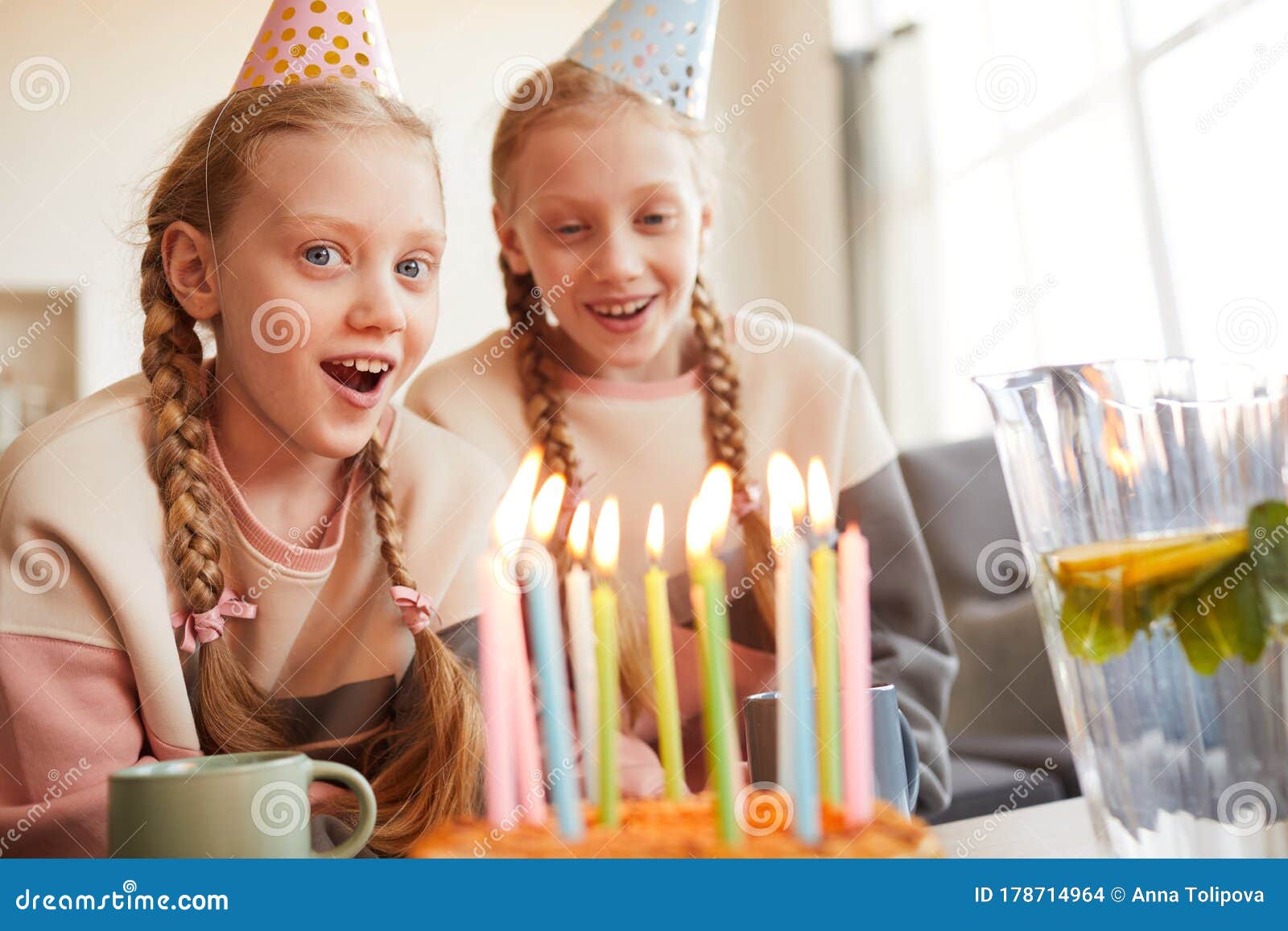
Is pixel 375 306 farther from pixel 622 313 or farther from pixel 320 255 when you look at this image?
pixel 622 313

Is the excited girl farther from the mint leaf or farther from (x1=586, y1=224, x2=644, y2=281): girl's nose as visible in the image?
the mint leaf

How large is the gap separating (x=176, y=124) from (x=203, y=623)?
416mm

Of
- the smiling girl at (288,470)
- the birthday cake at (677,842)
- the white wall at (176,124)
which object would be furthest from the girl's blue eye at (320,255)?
the birthday cake at (677,842)

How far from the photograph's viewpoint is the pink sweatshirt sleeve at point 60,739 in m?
0.81

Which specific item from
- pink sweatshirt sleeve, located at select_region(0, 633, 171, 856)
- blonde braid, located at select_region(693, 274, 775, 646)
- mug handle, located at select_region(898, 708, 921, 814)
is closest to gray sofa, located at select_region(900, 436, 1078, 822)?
blonde braid, located at select_region(693, 274, 775, 646)

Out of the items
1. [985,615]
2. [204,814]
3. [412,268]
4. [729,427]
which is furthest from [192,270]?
[985,615]

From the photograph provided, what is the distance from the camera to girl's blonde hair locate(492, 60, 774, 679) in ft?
3.35

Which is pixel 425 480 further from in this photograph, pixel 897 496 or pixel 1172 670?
pixel 1172 670

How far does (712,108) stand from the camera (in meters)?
1.12

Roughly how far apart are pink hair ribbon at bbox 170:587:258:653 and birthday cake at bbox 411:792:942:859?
520 mm

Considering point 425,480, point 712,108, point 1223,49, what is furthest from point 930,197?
point 425,480

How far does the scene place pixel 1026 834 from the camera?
59cm

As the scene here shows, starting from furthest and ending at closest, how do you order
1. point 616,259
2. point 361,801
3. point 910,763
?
1. point 616,259
2. point 910,763
3. point 361,801

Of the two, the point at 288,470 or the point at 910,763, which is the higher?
the point at 288,470
